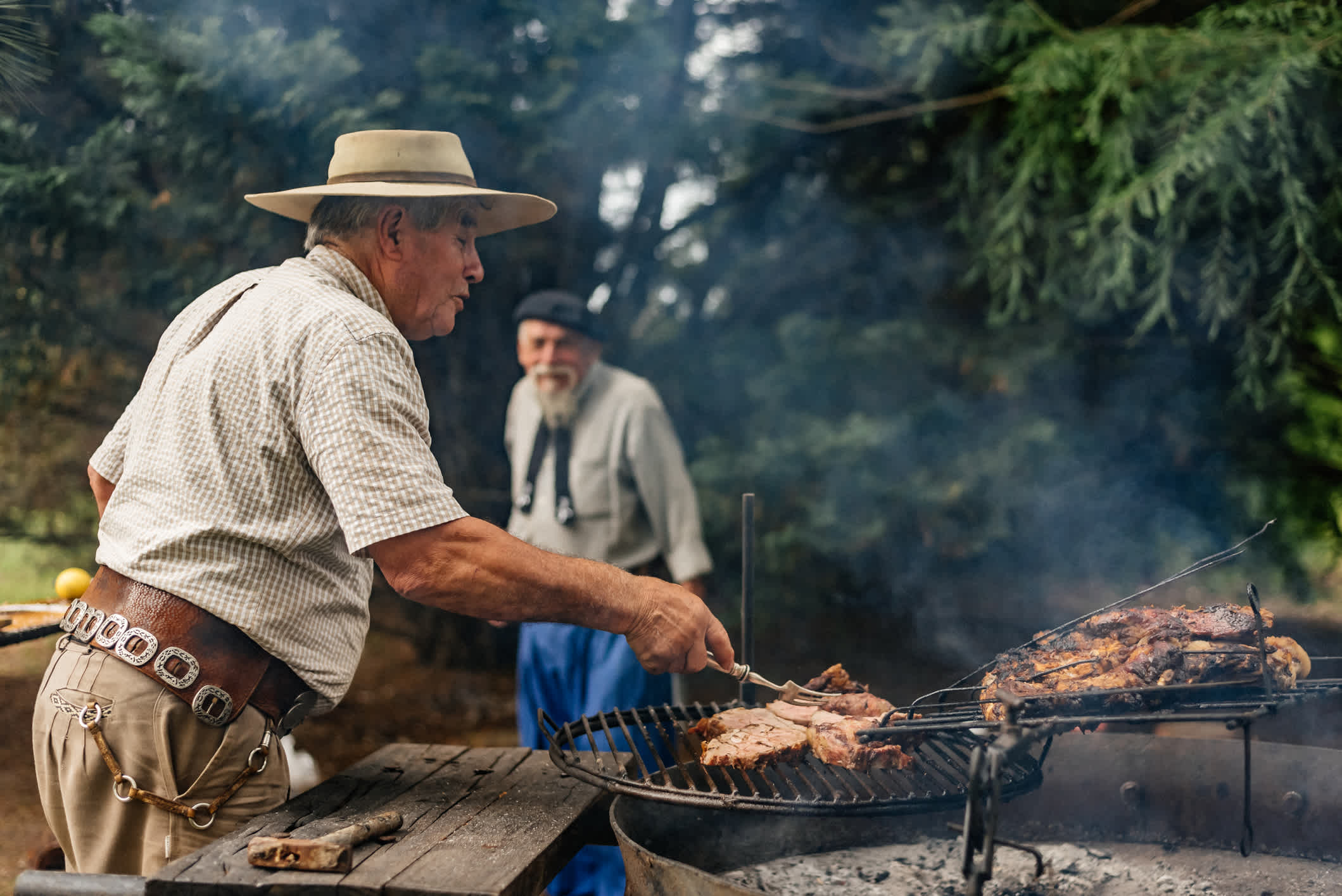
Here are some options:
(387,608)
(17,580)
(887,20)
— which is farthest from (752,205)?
(17,580)

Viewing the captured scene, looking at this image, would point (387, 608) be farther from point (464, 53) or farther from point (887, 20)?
point (887, 20)

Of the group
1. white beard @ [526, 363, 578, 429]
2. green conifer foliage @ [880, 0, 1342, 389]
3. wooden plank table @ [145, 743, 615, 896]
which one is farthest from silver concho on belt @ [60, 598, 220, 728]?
green conifer foliage @ [880, 0, 1342, 389]

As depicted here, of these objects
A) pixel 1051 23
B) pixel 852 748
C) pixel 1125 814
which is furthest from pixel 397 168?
pixel 1051 23

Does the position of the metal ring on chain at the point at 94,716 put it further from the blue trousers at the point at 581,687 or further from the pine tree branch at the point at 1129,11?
the pine tree branch at the point at 1129,11

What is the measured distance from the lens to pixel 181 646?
2152 millimetres

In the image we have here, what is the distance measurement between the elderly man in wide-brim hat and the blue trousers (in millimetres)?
2213

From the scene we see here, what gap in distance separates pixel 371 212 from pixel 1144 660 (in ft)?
7.19

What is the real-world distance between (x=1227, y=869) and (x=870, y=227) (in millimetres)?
4588

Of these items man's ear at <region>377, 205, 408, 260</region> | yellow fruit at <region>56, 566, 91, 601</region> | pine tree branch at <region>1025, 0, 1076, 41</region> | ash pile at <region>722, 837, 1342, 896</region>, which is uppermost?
pine tree branch at <region>1025, 0, 1076, 41</region>

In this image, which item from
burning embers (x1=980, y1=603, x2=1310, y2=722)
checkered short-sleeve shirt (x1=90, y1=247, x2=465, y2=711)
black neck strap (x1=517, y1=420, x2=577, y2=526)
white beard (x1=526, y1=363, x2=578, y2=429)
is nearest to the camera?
checkered short-sleeve shirt (x1=90, y1=247, x2=465, y2=711)

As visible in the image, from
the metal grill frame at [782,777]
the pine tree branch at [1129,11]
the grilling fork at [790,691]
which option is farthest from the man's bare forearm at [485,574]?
the pine tree branch at [1129,11]

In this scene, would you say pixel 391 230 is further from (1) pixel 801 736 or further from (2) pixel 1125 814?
(2) pixel 1125 814

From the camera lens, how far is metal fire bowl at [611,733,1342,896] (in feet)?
8.90

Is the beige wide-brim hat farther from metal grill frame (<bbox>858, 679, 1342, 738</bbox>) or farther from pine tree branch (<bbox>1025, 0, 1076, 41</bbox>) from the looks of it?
pine tree branch (<bbox>1025, 0, 1076, 41</bbox>)
